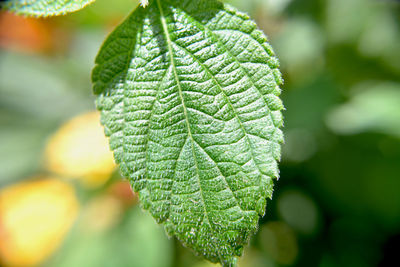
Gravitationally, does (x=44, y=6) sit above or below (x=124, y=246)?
above

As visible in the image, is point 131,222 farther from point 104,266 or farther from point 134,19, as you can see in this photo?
point 134,19

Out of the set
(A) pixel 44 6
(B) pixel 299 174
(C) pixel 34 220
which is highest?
(A) pixel 44 6

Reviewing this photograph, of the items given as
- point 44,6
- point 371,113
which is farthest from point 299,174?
point 44,6

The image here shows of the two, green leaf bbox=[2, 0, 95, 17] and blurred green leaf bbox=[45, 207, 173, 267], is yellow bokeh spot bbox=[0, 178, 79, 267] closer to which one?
blurred green leaf bbox=[45, 207, 173, 267]

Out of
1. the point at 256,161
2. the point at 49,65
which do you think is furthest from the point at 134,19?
the point at 49,65

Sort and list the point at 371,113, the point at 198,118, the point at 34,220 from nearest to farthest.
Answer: the point at 198,118 < the point at 371,113 < the point at 34,220

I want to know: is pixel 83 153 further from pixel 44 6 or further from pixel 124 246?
pixel 44 6

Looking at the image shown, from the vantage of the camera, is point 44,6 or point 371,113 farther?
point 371,113
